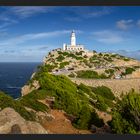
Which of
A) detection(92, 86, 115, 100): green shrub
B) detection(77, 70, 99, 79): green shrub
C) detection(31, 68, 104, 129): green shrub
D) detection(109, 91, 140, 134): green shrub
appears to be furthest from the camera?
detection(77, 70, 99, 79): green shrub

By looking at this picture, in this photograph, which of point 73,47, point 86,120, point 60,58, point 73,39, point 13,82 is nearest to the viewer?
point 86,120

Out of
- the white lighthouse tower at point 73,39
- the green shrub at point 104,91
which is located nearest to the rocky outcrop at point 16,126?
the green shrub at point 104,91

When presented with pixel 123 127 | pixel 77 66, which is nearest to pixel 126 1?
pixel 123 127

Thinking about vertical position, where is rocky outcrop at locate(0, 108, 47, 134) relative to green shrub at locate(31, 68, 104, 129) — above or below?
above

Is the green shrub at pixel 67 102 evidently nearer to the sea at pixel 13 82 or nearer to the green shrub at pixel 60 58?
the green shrub at pixel 60 58

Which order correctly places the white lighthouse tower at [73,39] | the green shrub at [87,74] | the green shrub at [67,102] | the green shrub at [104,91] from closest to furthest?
1. the green shrub at [67,102]
2. the green shrub at [104,91]
3. the green shrub at [87,74]
4. the white lighthouse tower at [73,39]

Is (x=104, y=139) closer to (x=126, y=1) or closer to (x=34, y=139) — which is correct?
(x=34, y=139)

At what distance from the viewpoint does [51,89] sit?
A: 49.4 ft

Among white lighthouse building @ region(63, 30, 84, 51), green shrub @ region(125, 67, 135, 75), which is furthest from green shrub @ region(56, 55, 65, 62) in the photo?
green shrub @ region(125, 67, 135, 75)

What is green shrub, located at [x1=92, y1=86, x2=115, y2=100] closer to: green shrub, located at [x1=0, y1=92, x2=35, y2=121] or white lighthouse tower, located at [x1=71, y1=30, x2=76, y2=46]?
green shrub, located at [x1=0, y1=92, x2=35, y2=121]

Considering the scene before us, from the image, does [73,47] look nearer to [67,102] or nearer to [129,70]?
[129,70]

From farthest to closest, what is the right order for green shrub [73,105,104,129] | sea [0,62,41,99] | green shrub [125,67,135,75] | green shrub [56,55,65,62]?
1. sea [0,62,41,99]
2. green shrub [56,55,65,62]
3. green shrub [125,67,135,75]
4. green shrub [73,105,104,129]

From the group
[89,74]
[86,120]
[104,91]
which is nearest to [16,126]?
[86,120]

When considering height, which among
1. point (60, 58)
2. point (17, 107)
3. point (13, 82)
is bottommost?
point (13, 82)
